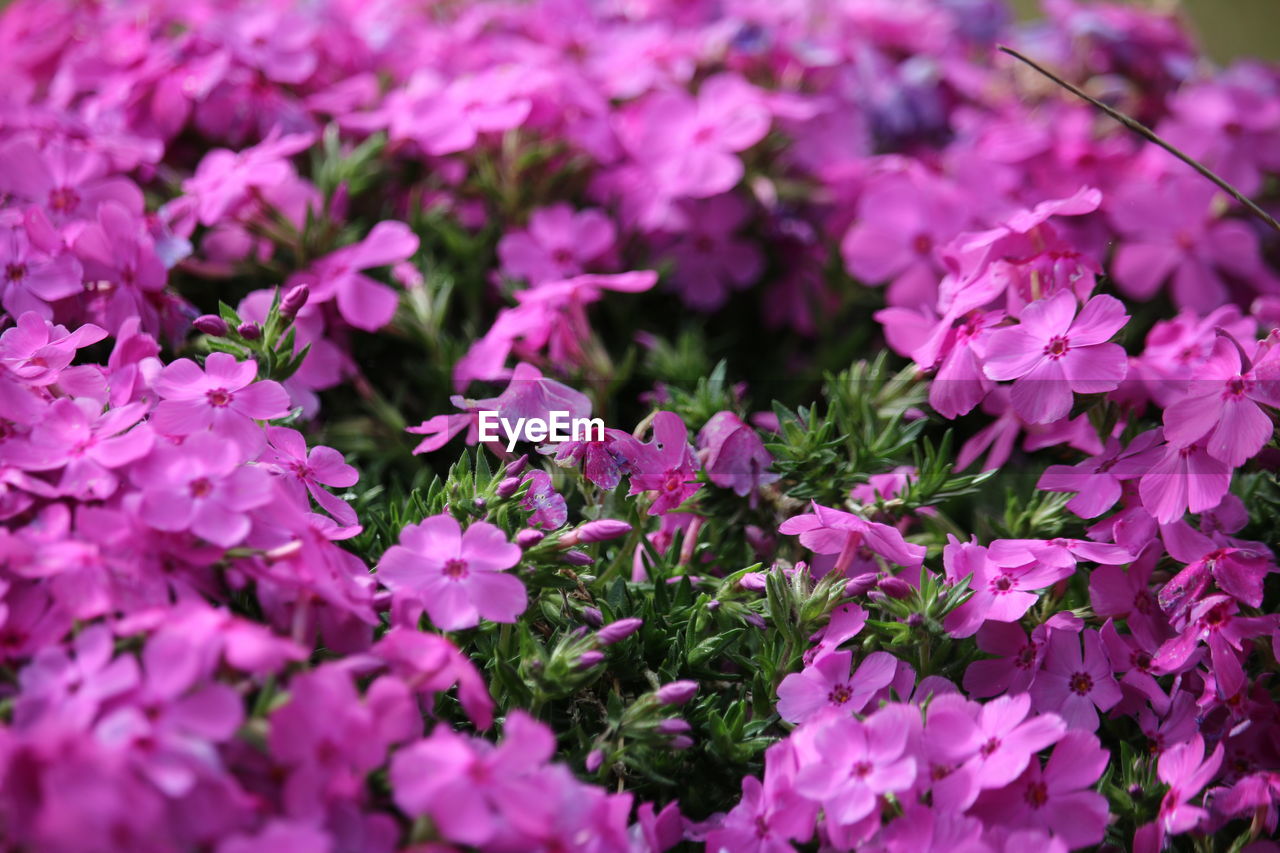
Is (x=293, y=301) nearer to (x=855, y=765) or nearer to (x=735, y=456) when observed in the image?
(x=735, y=456)

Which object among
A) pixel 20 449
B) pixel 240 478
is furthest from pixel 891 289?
pixel 20 449

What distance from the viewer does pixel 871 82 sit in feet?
7.55

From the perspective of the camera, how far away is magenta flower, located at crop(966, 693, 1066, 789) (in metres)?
1.00

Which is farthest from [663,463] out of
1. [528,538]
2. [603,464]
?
[528,538]

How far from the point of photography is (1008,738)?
3.40ft

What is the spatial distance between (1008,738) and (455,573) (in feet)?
1.90

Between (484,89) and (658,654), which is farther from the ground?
(484,89)

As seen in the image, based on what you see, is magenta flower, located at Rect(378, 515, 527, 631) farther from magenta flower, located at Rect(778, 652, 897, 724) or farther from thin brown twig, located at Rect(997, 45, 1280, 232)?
thin brown twig, located at Rect(997, 45, 1280, 232)

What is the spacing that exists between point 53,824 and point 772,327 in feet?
4.98

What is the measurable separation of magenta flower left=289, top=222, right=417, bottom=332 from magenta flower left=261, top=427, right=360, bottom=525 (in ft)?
1.21

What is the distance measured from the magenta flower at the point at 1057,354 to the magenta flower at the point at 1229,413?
3.6 inches

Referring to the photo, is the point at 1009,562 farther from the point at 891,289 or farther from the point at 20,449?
the point at 20,449

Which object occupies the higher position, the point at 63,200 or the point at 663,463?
the point at 63,200

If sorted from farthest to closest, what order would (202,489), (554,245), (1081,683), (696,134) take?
(696,134) < (554,245) < (1081,683) < (202,489)
